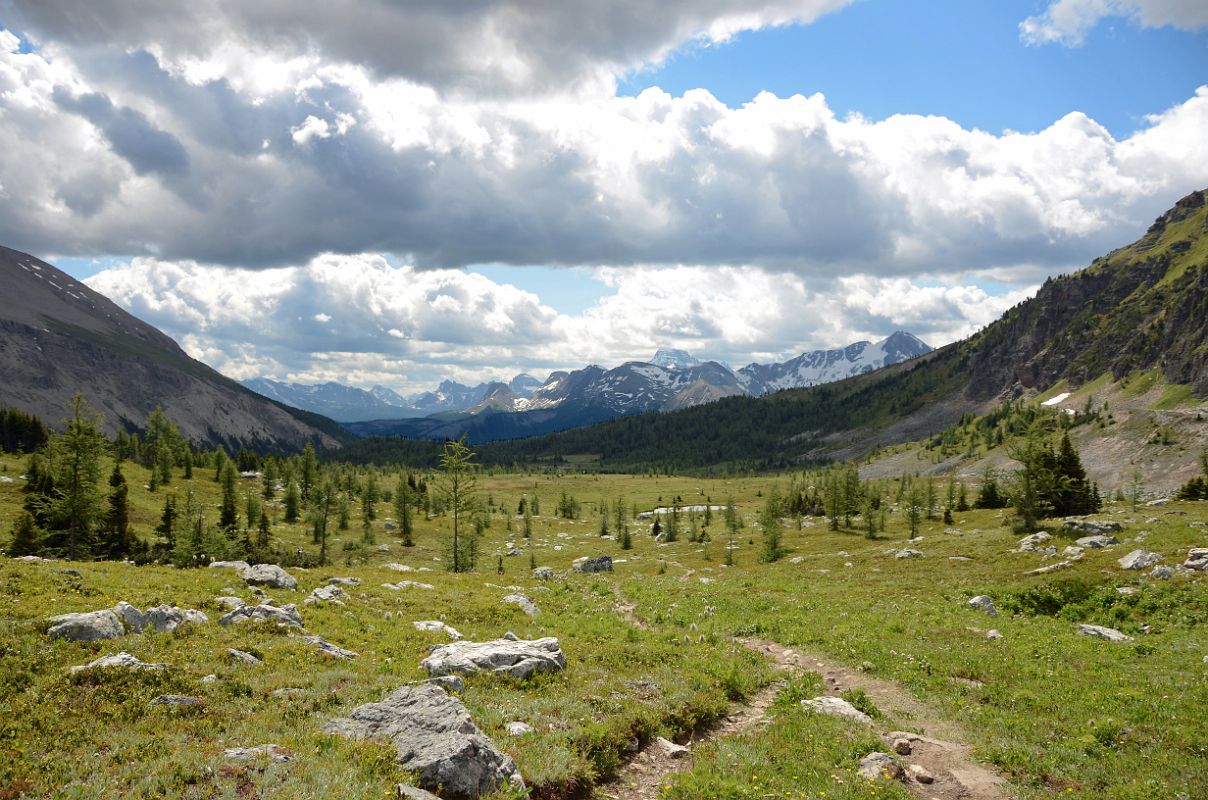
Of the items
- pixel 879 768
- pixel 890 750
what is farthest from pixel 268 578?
pixel 890 750

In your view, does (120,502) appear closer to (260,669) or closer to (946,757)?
(260,669)

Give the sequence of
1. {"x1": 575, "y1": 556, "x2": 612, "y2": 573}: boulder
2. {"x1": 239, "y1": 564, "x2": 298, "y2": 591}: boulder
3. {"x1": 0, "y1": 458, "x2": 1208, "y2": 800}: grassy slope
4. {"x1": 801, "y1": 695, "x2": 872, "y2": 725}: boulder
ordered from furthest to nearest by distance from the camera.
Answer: {"x1": 575, "y1": 556, "x2": 612, "y2": 573}: boulder → {"x1": 239, "y1": 564, "x2": 298, "y2": 591}: boulder → {"x1": 801, "y1": 695, "x2": 872, "y2": 725}: boulder → {"x1": 0, "y1": 458, "x2": 1208, "y2": 800}: grassy slope

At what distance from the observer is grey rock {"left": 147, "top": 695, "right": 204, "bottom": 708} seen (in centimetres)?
1409

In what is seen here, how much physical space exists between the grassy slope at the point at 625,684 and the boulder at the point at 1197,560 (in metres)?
1.53

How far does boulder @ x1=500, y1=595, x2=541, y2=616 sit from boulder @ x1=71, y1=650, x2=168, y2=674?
1711 cm

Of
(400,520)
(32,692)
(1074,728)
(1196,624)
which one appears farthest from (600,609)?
(400,520)

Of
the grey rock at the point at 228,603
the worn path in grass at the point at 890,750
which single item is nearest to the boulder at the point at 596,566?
the worn path in grass at the point at 890,750

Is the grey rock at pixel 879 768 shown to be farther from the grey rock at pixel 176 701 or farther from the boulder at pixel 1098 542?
the boulder at pixel 1098 542

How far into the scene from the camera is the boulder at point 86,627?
17094 mm

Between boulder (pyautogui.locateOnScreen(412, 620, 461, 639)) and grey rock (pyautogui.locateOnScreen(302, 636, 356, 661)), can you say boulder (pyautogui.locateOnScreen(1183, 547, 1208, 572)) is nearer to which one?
boulder (pyautogui.locateOnScreen(412, 620, 461, 639))

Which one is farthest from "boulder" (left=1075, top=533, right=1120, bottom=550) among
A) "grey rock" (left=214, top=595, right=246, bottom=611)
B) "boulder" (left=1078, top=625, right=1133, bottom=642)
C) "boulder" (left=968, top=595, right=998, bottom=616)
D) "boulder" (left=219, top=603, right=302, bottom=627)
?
"grey rock" (left=214, top=595, right=246, bottom=611)

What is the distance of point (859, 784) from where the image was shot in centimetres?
1329

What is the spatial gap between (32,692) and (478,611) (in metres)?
16.7

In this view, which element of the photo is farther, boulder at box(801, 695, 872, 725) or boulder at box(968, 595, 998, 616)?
boulder at box(968, 595, 998, 616)
